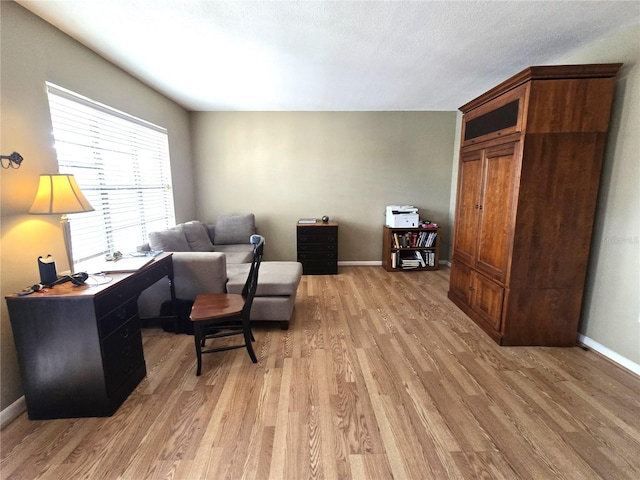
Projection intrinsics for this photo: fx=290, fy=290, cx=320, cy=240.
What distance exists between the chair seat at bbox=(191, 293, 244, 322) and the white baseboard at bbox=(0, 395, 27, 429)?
105cm

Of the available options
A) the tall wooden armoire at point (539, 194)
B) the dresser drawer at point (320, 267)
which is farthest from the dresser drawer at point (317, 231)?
the tall wooden armoire at point (539, 194)

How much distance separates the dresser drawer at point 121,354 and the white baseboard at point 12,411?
0.56 metres

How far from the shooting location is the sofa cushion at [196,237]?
3488mm

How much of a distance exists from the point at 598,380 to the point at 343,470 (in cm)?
194

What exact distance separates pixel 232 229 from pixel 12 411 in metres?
2.86

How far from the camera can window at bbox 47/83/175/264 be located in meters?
2.20

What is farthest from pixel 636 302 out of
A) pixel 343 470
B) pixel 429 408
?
pixel 343 470

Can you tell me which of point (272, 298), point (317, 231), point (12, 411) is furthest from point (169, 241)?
point (317, 231)

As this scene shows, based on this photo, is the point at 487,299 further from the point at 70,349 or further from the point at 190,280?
the point at 70,349

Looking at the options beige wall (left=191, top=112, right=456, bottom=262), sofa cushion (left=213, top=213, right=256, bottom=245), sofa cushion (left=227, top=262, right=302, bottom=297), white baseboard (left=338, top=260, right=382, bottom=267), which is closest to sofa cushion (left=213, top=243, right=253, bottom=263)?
sofa cushion (left=213, top=213, right=256, bottom=245)

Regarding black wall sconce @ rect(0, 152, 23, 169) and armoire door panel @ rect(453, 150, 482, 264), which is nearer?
black wall sconce @ rect(0, 152, 23, 169)

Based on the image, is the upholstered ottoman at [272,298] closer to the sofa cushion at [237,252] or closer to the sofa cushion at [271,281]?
the sofa cushion at [271,281]

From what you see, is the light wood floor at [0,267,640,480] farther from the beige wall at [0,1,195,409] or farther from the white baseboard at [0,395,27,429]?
the beige wall at [0,1,195,409]

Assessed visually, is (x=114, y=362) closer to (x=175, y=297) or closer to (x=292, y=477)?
(x=175, y=297)
